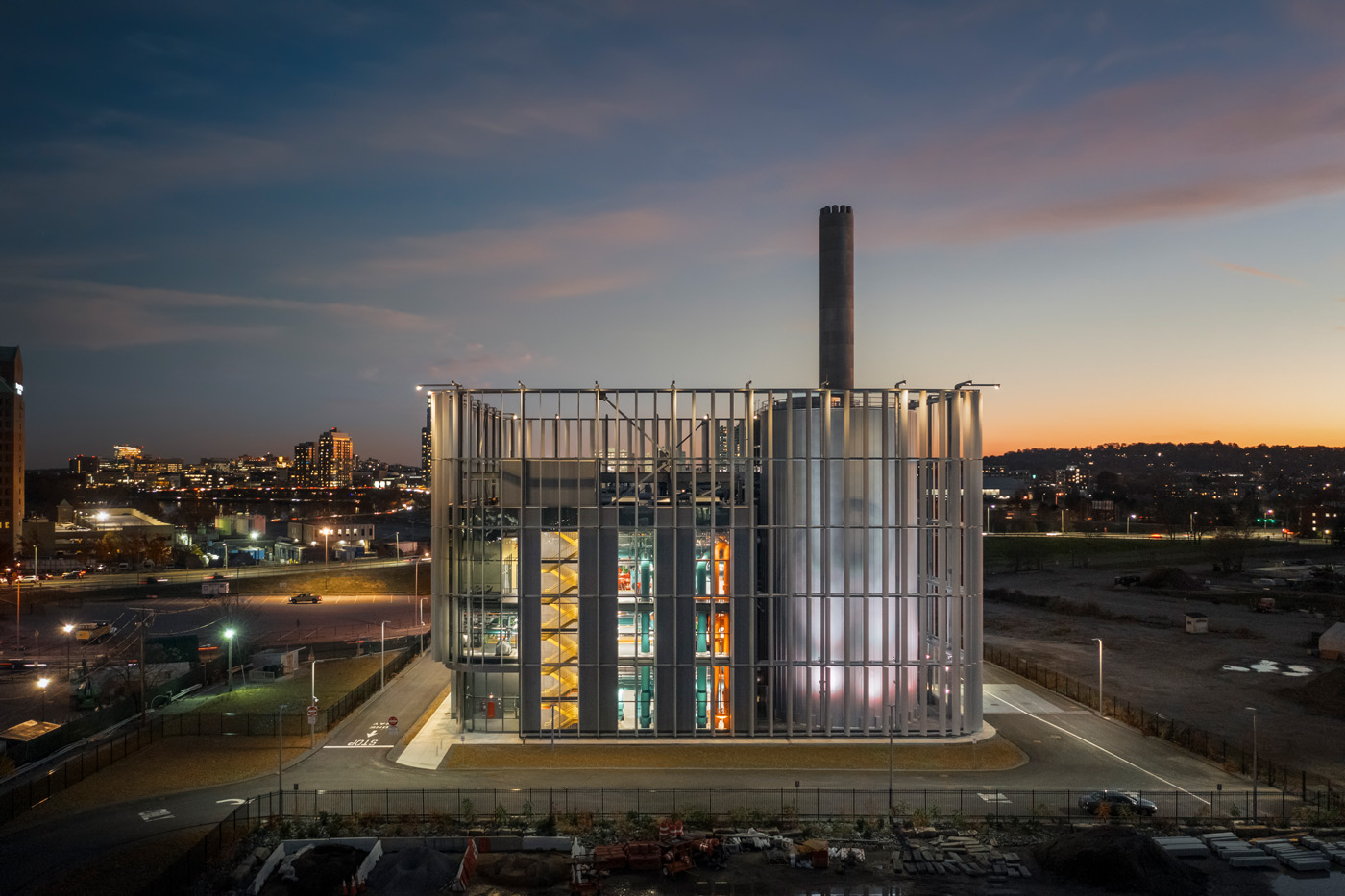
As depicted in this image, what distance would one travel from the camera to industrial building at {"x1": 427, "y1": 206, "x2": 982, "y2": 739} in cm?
4434

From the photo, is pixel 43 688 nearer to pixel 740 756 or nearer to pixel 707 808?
pixel 740 756

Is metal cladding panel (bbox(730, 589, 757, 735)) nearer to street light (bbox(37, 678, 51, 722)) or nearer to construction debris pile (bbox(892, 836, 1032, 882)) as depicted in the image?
construction debris pile (bbox(892, 836, 1032, 882))

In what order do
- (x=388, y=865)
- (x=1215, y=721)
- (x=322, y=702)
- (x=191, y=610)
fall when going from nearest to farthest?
(x=388, y=865) → (x=1215, y=721) → (x=322, y=702) → (x=191, y=610)

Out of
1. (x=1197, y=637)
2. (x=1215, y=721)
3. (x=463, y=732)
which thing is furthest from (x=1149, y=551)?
(x=463, y=732)

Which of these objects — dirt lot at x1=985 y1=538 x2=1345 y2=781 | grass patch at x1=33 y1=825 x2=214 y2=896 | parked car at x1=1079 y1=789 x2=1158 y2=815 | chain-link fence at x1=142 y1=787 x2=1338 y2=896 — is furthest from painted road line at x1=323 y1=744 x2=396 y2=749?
dirt lot at x1=985 y1=538 x2=1345 y2=781

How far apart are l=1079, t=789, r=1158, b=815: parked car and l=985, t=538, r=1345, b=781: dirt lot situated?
12773mm

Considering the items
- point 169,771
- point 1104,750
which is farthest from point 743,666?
point 169,771

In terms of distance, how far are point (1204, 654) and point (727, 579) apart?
46.7m

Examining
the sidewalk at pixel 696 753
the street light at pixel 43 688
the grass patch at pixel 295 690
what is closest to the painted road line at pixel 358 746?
the sidewalk at pixel 696 753

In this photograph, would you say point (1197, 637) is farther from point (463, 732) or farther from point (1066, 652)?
point (463, 732)

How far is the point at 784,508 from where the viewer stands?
44.9 m

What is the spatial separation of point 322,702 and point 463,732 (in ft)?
42.2

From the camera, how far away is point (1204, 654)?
68438 millimetres

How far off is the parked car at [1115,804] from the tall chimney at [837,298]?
88.9 feet
